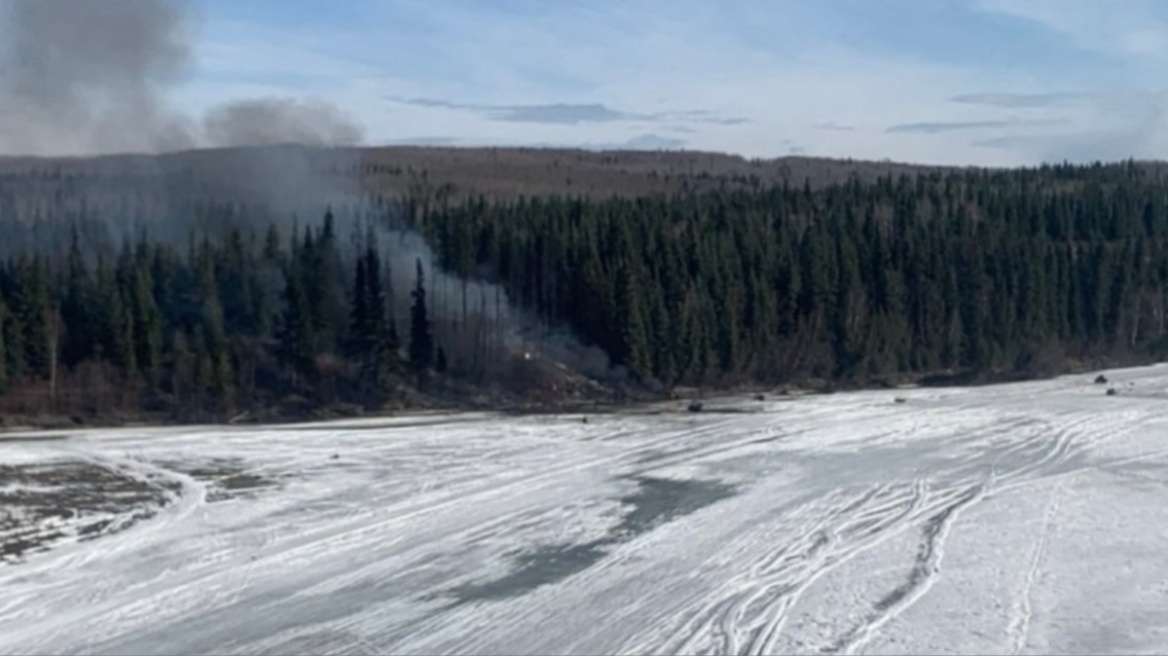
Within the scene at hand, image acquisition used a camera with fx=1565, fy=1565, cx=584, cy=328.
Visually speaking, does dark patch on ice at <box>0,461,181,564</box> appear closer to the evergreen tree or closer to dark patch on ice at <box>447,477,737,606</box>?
dark patch on ice at <box>447,477,737,606</box>

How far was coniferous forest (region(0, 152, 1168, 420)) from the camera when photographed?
238 ft

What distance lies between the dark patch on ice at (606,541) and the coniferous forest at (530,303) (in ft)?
110

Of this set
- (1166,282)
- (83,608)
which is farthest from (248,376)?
(1166,282)

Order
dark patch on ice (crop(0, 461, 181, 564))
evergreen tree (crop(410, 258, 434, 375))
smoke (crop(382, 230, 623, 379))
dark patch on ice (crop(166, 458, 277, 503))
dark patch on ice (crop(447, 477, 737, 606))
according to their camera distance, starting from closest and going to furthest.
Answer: dark patch on ice (crop(447, 477, 737, 606))
dark patch on ice (crop(0, 461, 181, 564))
dark patch on ice (crop(166, 458, 277, 503))
evergreen tree (crop(410, 258, 434, 375))
smoke (crop(382, 230, 623, 379))

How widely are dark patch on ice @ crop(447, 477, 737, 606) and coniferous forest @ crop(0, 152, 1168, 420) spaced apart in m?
33.4

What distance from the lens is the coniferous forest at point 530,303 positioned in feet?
238

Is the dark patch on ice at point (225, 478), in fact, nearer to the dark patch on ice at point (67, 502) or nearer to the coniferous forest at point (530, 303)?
the dark patch on ice at point (67, 502)

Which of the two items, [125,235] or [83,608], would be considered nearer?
[83,608]

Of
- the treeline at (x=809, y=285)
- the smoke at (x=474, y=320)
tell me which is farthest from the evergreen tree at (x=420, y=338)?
the treeline at (x=809, y=285)

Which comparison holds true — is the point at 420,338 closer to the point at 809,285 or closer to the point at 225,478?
the point at 809,285

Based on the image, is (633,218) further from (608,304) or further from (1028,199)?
(1028,199)

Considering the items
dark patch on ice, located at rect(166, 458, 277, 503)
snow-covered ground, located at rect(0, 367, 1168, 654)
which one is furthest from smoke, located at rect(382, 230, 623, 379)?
dark patch on ice, located at rect(166, 458, 277, 503)

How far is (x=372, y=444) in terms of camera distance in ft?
176

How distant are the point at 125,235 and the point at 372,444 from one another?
39249 mm
